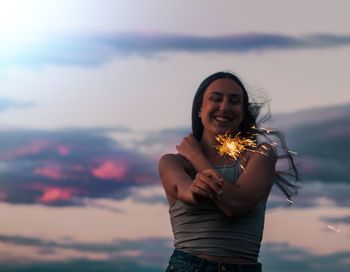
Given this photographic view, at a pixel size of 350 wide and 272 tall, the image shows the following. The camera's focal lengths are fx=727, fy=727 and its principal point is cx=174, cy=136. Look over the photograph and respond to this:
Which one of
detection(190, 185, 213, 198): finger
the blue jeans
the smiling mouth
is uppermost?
the smiling mouth

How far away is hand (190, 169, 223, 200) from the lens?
6402 mm

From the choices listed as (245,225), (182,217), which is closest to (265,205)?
(245,225)

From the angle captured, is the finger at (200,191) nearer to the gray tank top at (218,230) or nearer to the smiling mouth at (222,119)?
the gray tank top at (218,230)

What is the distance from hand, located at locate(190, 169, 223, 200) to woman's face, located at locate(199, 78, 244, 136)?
3.46 ft

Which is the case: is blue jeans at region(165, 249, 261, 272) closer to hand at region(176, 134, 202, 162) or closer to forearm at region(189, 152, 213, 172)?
forearm at region(189, 152, 213, 172)

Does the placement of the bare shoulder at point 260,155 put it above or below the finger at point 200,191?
above

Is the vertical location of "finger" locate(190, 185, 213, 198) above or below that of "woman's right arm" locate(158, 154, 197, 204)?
below

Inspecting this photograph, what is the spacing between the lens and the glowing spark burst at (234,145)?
703 cm

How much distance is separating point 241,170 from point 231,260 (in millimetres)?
911

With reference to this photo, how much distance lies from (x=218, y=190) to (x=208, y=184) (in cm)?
11

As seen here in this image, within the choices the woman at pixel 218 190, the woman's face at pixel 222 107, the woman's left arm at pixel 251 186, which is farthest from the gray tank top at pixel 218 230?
the woman's face at pixel 222 107

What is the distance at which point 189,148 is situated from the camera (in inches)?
291

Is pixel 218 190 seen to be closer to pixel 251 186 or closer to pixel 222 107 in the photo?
pixel 251 186

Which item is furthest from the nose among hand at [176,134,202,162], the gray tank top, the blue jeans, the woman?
the blue jeans
